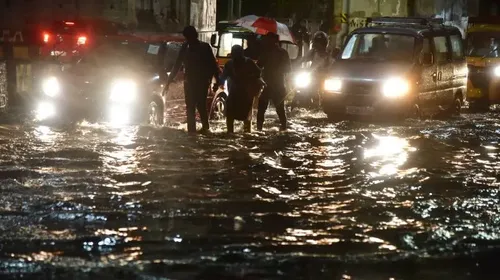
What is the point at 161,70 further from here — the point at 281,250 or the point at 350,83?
the point at 281,250

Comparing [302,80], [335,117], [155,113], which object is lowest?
[335,117]

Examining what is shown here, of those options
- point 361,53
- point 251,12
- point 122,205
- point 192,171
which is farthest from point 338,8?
point 122,205

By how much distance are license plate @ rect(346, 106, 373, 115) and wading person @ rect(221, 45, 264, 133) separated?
3403 mm

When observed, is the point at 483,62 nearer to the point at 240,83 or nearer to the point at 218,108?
the point at 218,108

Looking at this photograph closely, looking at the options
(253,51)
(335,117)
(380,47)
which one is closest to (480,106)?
(380,47)

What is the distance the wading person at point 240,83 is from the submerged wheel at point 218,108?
2.34 metres

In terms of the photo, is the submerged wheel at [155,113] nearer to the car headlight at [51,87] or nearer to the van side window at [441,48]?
the car headlight at [51,87]

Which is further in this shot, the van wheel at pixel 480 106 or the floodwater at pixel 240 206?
the van wheel at pixel 480 106

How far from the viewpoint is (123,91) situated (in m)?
14.5

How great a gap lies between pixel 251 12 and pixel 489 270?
3347 centimetres

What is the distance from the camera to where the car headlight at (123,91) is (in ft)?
47.2

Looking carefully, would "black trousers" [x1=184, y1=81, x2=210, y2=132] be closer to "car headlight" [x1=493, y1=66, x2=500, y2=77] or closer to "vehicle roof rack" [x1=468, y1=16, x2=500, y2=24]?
"car headlight" [x1=493, y1=66, x2=500, y2=77]

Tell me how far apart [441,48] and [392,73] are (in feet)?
7.29

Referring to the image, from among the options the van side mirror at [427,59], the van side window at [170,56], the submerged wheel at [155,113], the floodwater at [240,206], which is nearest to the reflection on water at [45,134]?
the floodwater at [240,206]
